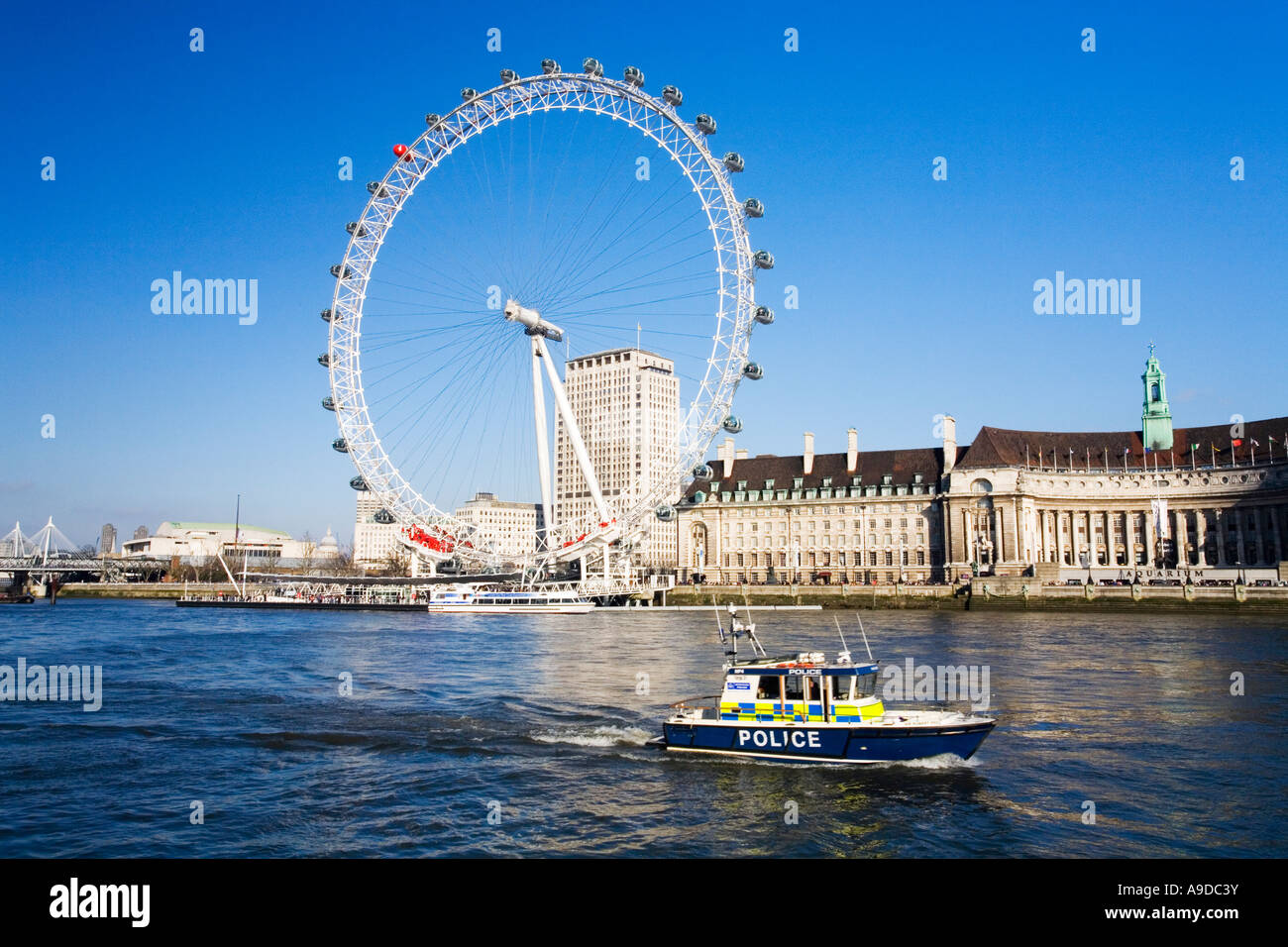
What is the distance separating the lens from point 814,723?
24672 millimetres

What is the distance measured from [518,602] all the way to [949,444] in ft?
199

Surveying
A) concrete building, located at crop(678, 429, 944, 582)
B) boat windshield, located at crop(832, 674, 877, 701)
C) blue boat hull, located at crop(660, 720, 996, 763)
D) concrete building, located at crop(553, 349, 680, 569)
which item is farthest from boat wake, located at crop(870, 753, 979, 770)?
concrete building, located at crop(553, 349, 680, 569)

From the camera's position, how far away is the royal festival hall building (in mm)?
119000

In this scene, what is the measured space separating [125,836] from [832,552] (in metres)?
126

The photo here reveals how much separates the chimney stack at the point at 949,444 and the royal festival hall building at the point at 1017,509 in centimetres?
26

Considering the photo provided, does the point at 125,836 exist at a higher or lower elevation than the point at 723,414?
lower

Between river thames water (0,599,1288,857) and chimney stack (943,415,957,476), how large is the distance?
8416cm

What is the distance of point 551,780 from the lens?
2377cm

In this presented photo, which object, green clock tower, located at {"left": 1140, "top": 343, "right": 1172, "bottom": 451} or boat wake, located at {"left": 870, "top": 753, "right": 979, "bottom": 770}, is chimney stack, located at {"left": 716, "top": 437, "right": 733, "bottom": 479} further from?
boat wake, located at {"left": 870, "top": 753, "right": 979, "bottom": 770}
